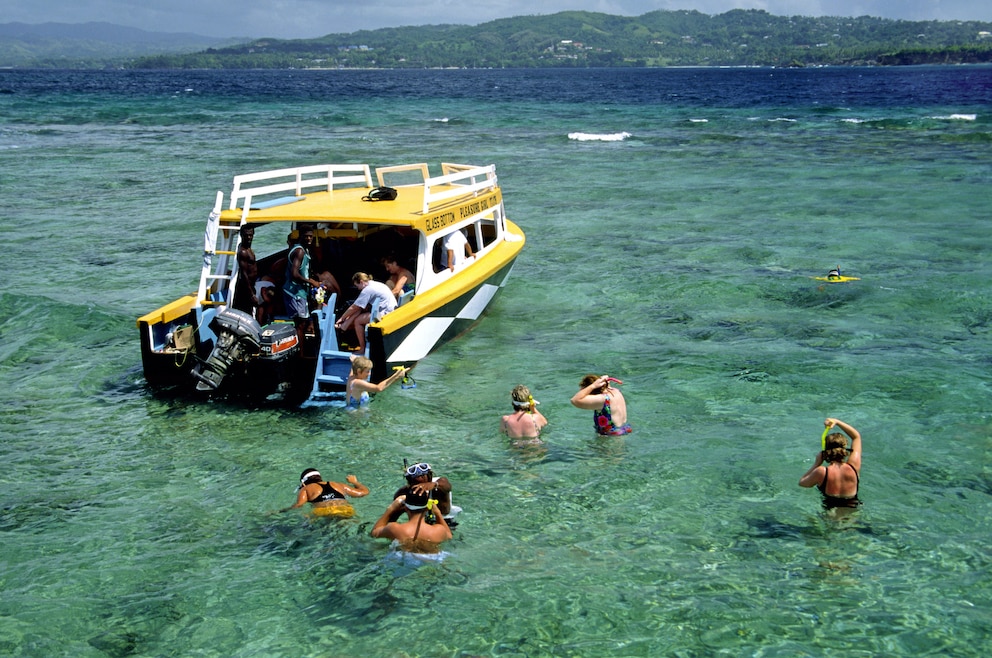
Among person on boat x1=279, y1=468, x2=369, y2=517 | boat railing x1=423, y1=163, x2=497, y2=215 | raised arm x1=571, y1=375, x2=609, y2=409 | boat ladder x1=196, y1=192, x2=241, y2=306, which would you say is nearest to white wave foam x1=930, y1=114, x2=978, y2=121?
boat railing x1=423, y1=163, x2=497, y2=215

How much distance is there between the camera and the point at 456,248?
609 inches

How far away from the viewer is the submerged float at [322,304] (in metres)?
12.4

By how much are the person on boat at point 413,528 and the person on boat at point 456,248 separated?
696 cm

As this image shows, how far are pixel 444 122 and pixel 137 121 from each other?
2088 centimetres

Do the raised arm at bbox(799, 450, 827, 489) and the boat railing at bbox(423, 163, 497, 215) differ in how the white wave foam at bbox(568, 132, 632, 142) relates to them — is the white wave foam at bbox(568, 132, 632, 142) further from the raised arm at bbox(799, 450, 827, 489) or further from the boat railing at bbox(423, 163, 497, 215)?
the raised arm at bbox(799, 450, 827, 489)

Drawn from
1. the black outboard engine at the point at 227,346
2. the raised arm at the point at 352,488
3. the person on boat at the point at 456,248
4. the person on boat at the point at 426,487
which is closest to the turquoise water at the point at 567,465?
the raised arm at the point at 352,488

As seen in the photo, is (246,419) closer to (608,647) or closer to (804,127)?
(608,647)

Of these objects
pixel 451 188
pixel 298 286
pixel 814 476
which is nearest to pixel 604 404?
pixel 814 476

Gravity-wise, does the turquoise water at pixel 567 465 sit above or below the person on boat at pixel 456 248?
below

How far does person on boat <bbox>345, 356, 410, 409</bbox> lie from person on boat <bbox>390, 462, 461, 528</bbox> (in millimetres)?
3505

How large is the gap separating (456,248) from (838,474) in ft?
25.2

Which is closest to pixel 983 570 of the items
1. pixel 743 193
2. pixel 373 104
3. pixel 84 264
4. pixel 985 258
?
pixel 985 258

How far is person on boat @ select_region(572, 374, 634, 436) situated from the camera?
448 inches

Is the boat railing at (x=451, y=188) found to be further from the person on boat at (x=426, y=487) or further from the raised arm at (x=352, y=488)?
the person on boat at (x=426, y=487)
